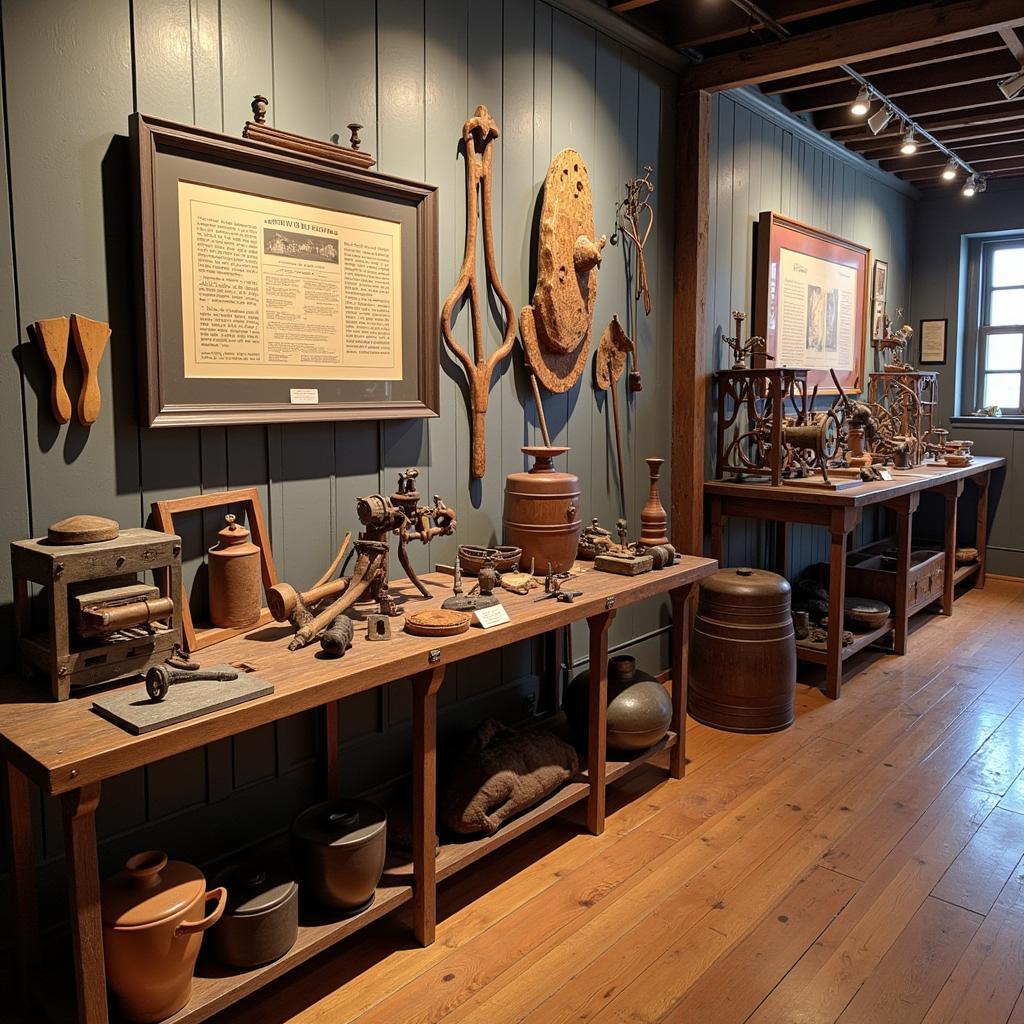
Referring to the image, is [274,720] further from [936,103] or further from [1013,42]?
[936,103]

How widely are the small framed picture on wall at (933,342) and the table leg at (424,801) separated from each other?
19.6 ft

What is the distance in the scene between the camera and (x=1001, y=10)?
3.17m

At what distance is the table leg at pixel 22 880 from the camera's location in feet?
5.81

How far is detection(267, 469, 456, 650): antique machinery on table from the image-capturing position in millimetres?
2088

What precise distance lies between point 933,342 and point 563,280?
478cm

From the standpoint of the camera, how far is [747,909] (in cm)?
240

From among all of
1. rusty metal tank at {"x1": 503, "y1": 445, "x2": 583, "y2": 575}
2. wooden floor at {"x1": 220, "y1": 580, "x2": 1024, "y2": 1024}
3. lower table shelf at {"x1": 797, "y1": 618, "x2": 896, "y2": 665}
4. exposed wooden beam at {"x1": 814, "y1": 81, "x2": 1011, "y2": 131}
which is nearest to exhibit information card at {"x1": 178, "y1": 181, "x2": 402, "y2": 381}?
rusty metal tank at {"x1": 503, "y1": 445, "x2": 583, "y2": 575}

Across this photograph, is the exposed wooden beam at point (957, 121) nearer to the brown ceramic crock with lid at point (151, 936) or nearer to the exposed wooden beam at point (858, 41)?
the exposed wooden beam at point (858, 41)

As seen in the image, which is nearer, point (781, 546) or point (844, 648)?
point (844, 648)

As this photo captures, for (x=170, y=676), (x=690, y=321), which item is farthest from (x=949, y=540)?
(x=170, y=676)

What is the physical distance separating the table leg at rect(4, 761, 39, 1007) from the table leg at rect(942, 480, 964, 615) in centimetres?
503

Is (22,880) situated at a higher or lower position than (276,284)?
lower

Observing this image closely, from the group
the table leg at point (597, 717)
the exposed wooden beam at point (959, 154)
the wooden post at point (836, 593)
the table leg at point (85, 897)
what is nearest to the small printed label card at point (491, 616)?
the table leg at point (597, 717)

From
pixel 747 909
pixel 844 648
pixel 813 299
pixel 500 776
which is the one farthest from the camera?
pixel 813 299
